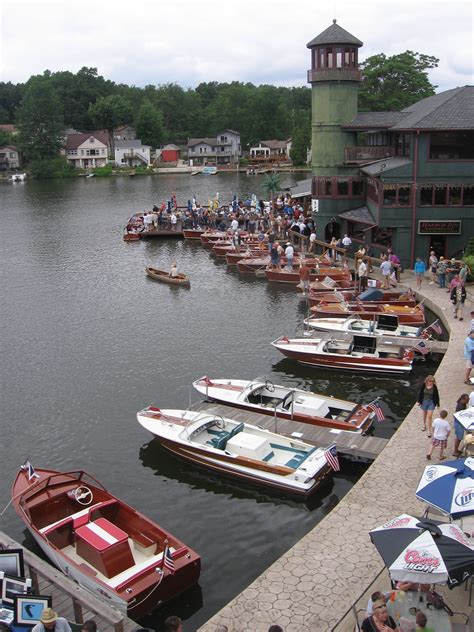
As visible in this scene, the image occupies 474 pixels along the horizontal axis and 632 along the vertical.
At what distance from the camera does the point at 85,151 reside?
144750 mm

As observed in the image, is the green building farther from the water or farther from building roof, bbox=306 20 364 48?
the water

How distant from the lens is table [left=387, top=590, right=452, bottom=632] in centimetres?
1149

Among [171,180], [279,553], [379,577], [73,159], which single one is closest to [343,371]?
[279,553]

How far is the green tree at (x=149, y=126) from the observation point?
504 feet

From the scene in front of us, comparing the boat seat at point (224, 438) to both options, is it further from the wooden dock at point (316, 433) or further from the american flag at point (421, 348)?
the american flag at point (421, 348)

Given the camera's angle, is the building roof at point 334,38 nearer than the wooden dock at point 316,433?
No

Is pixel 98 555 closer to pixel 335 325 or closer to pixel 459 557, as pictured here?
pixel 459 557

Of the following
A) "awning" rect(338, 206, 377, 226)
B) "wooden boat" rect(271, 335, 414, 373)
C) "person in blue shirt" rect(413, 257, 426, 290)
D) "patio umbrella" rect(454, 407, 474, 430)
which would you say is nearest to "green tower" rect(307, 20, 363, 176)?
"awning" rect(338, 206, 377, 226)

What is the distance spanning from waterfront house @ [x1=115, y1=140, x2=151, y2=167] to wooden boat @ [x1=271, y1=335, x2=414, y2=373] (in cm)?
12350

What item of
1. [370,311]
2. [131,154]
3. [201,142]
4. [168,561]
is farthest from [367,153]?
[201,142]

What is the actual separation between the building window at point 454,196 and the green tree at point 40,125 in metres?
114

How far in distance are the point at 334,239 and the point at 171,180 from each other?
85.5m

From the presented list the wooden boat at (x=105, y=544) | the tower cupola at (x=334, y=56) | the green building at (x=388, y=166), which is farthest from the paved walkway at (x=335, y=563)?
the tower cupola at (x=334, y=56)

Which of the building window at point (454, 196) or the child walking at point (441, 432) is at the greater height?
the building window at point (454, 196)
